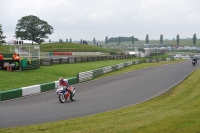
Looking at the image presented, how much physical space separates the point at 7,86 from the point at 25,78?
13.3 ft

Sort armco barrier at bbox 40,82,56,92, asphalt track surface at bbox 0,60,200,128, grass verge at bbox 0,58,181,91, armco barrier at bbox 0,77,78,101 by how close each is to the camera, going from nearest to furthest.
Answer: asphalt track surface at bbox 0,60,200,128, armco barrier at bbox 0,77,78,101, armco barrier at bbox 40,82,56,92, grass verge at bbox 0,58,181,91

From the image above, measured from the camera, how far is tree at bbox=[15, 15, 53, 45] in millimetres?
100688

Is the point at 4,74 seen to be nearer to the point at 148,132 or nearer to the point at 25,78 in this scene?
the point at 25,78

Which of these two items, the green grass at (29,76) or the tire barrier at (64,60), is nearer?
the green grass at (29,76)

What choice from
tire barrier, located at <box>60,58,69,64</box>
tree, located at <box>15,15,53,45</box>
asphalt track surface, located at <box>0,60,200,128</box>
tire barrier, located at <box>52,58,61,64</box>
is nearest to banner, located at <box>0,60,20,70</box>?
asphalt track surface, located at <box>0,60,200,128</box>

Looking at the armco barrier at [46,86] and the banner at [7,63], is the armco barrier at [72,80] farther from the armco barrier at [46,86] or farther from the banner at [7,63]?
the banner at [7,63]

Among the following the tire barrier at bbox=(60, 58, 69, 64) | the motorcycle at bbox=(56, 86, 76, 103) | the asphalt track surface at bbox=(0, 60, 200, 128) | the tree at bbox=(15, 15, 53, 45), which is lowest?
the asphalt track surface at bbox=(0, 60, 200, 128)

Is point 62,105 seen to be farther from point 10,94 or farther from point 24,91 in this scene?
point 24,91

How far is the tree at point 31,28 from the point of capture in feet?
330

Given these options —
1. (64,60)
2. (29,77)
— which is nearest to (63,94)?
(29,77)

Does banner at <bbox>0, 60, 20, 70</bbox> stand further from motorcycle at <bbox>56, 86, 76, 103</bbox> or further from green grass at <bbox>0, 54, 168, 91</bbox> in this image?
motorcycle at <bbox>56, 86, 76, 103</bbox>

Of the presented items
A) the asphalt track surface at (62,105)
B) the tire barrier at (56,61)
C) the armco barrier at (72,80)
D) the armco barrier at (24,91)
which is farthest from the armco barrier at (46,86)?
the tire barrier at (56,61)

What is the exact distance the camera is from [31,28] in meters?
101

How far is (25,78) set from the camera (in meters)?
27.0
